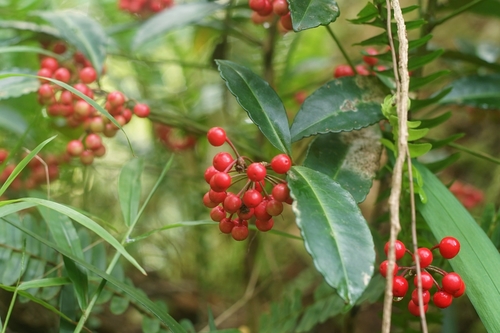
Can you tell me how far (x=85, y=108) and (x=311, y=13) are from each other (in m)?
0.46

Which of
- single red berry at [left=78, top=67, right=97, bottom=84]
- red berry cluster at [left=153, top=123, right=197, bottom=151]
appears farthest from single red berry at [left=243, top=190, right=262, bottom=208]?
red berry cluster at [left=153, top=123, right=197, bottom=151]

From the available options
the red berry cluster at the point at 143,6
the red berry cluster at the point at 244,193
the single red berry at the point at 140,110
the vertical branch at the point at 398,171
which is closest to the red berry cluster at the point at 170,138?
the red berry cluster at the point at 143,6

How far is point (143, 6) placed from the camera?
48.6 inches

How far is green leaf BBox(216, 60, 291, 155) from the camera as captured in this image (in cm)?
61

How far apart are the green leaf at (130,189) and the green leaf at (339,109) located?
0.96 ft

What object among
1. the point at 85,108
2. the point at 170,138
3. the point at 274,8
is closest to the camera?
the point at 274,8

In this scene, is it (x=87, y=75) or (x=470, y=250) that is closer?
(x=470, y=250)

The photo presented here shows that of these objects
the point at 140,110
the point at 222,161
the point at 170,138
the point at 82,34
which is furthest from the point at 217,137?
the point at 170,138

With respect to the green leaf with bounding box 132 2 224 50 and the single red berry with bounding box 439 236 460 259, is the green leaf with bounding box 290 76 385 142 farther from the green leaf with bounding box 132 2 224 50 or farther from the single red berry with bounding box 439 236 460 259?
the green leaf with bounding box 132 2 224 50

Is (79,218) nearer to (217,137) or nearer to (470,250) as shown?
(217,137)

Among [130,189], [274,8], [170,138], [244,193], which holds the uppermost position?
[274,8]

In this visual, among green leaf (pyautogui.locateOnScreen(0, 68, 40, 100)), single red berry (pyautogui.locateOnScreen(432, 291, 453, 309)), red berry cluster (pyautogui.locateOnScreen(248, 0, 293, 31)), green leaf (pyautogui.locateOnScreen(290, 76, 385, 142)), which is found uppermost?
red berry cluster (pyautogui.locateOnScreen(248, 0, 293, 31))

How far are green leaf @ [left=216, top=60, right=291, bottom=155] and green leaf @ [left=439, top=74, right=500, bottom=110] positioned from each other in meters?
0.45

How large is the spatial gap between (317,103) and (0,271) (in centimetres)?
60
